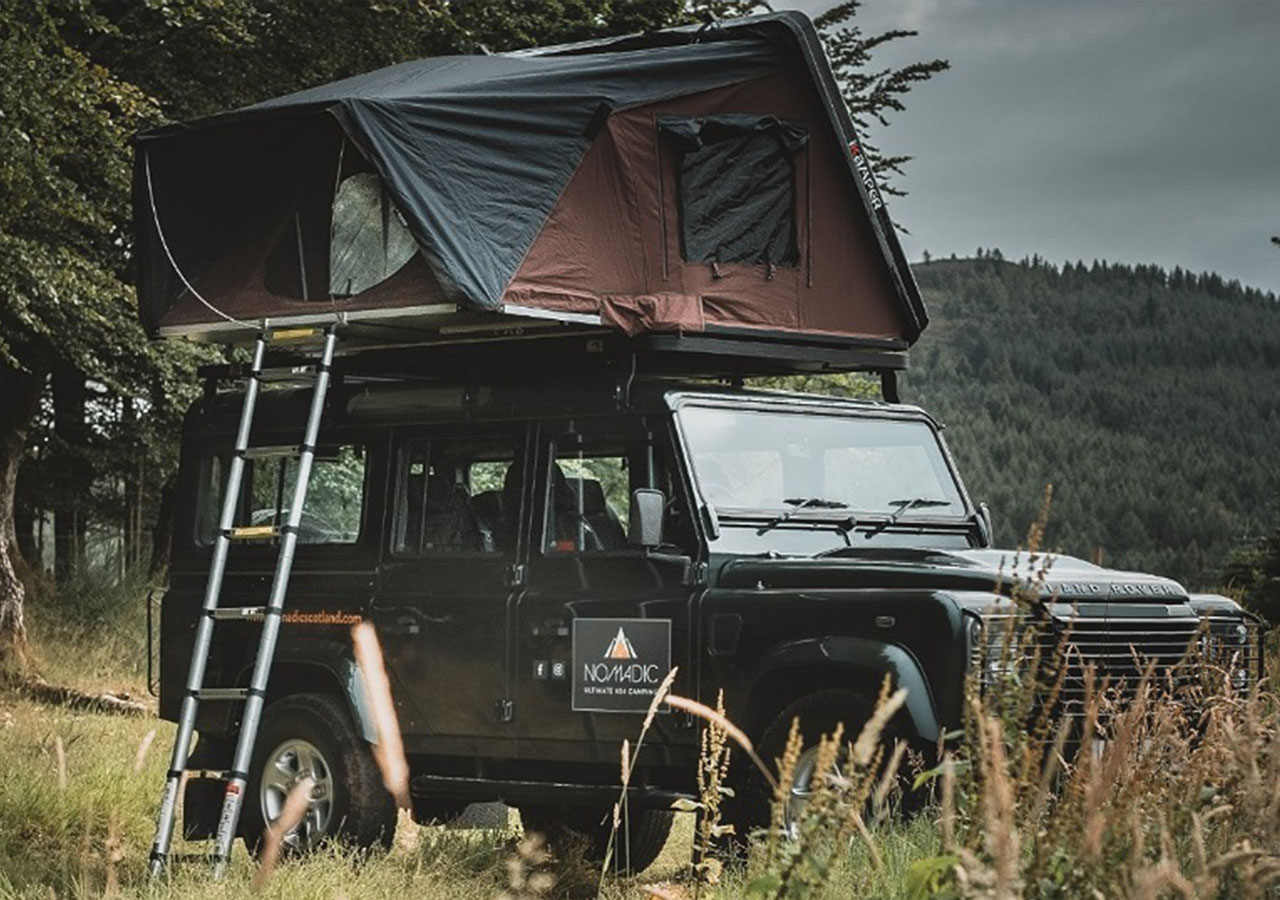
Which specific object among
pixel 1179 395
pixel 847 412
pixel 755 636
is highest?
pixel 1179 395

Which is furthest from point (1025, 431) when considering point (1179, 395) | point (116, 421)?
point (116, 421)

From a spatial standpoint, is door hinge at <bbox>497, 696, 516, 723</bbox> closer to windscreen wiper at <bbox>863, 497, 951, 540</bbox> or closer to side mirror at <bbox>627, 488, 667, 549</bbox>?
side mirror at <bbox>627, 488, 667, 549</bbox>

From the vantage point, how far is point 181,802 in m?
11.2

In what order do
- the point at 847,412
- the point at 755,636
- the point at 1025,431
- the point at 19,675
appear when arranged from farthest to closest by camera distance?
1. the point at 1025,431
2. the point at 19,675
3. the point at 847,412
4. the point at 755,636

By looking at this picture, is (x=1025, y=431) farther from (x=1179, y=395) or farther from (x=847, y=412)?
(x=847, y=412)

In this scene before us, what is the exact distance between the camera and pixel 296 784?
1028 centimetres

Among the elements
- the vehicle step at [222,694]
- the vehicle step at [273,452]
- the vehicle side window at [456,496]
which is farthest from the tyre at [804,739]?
the vehicle step at [273,452]

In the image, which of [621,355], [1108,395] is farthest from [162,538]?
[1108,395]

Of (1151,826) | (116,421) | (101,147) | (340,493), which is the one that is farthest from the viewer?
(116,421)

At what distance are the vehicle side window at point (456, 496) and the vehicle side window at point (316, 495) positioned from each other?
30 cm

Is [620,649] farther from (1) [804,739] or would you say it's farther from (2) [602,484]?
(1) [804,739]

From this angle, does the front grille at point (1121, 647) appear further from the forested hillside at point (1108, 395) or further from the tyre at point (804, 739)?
the forested hillside at point (1108, 395)

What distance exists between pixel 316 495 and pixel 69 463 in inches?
498

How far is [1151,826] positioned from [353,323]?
6109mm
